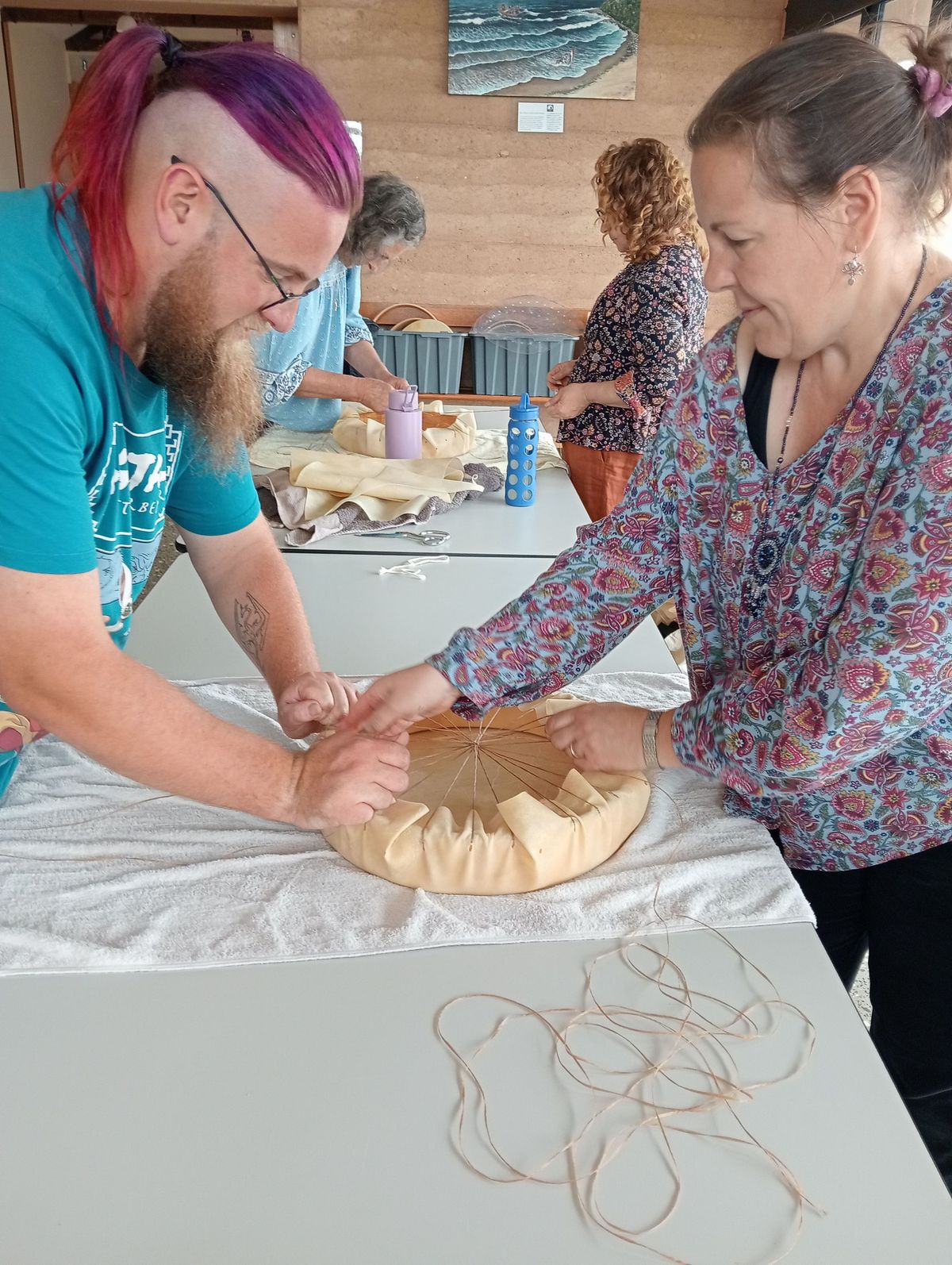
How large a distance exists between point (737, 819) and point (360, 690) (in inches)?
24.6

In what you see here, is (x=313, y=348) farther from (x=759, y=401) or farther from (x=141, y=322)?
(x=759, y=401)

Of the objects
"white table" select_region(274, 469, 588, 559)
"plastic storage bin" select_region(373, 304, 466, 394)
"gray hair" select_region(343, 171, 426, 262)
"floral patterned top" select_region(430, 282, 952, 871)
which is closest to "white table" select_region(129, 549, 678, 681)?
"white table" select_region(274, 469, 588, 559)

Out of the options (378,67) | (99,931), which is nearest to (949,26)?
(99,931)

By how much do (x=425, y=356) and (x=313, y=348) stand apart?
0.75 metres

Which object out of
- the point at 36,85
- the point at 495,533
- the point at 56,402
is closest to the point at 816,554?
the point at 56,402

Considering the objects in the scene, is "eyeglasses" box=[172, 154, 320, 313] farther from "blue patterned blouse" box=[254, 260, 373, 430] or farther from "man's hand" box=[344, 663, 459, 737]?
"blue patterned blouse" box=[254, 260, 373, 430]

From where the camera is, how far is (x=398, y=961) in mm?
1055

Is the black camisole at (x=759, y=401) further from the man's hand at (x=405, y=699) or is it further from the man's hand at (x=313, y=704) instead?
the man's hand at (x=313, y=704)

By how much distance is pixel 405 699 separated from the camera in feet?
4.41

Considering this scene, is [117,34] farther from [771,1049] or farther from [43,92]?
[43,92]

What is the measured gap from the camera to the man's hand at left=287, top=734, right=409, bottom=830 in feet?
3.87

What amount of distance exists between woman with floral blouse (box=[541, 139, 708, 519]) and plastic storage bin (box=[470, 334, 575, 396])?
84cm

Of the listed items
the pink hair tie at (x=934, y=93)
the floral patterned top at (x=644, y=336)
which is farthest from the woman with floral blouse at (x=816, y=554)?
the floral patterned top at (x=644, y=336)

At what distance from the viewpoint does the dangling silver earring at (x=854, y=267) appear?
1035 mm
